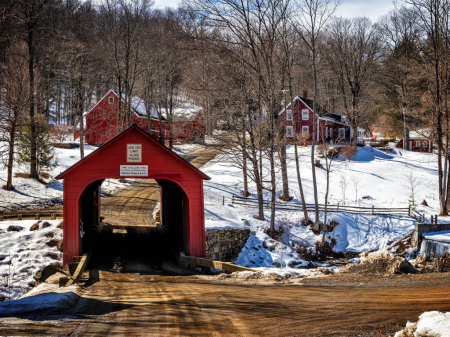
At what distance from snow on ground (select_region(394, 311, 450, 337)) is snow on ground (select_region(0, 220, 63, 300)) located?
11827mm

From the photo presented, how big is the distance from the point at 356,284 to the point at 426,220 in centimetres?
1677

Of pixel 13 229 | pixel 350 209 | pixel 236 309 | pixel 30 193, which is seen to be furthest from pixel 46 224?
pixel 350 209

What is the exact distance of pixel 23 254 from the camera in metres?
15.8

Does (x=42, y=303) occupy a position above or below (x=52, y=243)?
above

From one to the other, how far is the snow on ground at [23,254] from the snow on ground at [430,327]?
11.8 m

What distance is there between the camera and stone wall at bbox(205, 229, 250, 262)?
62.2ft

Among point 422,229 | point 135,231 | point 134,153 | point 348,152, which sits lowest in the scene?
point 135,231

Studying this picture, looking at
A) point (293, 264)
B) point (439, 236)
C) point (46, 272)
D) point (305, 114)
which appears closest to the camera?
point (46, 272)

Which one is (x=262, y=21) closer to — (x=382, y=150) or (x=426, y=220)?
(x=426, y=220)

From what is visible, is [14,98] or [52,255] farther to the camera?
[14,98]

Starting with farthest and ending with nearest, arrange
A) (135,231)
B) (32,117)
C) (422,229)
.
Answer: (32,117) → (135,231) → (422,229)

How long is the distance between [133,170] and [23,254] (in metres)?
5.51

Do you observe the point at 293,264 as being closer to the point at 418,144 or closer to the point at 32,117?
the point at 32,117

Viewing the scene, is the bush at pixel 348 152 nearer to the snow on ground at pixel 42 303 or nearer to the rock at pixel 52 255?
the rock at pixel 52 255
